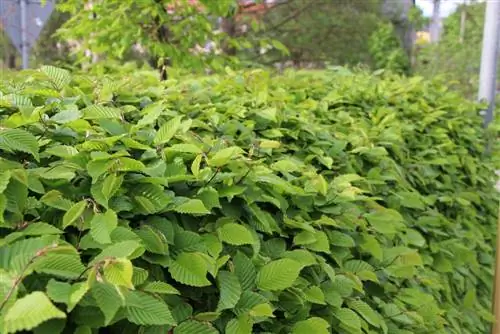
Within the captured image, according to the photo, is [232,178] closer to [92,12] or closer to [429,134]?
[429,134]

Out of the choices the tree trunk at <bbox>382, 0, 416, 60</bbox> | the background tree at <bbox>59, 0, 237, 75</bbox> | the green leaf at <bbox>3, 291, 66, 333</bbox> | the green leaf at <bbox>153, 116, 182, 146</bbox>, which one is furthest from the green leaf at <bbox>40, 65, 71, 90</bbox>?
the tree trunk at <bbox>382, 0, 416, 60</bbox>

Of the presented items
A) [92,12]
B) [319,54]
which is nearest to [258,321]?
[92,12]

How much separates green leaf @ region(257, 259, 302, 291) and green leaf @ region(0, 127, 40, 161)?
54 centimetres

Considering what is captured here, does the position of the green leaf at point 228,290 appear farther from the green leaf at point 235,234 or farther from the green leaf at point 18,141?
the green leaf at point 18,141

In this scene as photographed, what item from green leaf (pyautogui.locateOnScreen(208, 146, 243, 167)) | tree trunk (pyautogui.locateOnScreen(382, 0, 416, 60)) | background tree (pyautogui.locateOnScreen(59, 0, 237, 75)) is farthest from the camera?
tree trunk (pyautogui.locateOnScreen(382, 0, 416, 60))

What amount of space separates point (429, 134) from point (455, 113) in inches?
34.4

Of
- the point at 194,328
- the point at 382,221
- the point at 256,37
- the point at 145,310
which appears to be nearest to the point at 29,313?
the point at 145,310

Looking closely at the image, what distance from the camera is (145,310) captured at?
1137 mm

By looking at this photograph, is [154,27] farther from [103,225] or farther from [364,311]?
[103,225]

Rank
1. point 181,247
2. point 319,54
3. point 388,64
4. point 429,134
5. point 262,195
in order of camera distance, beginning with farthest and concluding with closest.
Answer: point 388,64
point 319,54
point 429,134
point 262,195
point 181,247

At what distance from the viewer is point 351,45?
18.1m

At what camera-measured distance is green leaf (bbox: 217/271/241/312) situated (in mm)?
1332

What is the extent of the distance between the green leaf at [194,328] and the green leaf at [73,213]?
28 cm

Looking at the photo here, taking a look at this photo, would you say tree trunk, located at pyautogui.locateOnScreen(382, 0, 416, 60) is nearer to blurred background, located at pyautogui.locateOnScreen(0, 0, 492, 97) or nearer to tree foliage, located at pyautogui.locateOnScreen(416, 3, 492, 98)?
Answer: blurred background, located at pyautogui.locateOnScreen(0, 0, 492, 97)
